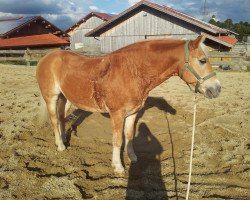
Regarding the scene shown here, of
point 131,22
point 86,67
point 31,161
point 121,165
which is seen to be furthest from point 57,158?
point 131,22

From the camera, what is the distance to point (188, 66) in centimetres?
370

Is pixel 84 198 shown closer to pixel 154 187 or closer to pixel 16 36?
pixel 154 187

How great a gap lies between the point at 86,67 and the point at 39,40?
2599 centimetres

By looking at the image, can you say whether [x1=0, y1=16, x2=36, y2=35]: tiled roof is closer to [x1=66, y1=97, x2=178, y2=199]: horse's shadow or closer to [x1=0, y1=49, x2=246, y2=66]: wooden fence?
[x1=0, y1=49, x2=246, y2=66]: wooden fence

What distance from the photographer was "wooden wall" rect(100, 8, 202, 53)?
19.0 m

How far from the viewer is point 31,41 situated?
27.8m

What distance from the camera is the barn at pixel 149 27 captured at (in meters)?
18.7

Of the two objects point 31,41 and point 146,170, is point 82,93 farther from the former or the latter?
point 31,41

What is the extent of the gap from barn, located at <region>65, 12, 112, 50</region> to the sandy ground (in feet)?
82.4

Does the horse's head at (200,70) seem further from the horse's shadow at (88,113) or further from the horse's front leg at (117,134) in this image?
the horse's shadow at (88,113)

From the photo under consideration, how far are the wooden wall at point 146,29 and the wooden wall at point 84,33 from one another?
1029cm

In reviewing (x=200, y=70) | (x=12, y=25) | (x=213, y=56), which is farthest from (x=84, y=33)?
(x=200, y=70)

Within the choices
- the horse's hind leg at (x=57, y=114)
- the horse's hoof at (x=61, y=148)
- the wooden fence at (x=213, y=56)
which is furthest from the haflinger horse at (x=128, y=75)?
the wooden fence at (x=213, y=56)

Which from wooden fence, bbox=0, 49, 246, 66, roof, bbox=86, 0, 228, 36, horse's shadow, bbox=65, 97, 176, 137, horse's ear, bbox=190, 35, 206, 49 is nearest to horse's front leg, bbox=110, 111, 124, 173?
horse's ear, bbox=190, 35, 206, 49
